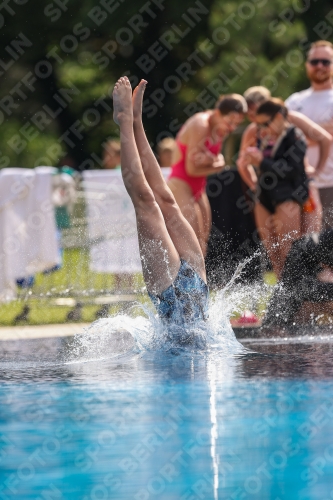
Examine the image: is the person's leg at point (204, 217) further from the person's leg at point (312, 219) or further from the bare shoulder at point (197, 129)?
the person's leg at point (312, 219)

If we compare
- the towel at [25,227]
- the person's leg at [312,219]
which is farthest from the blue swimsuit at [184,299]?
the towel at [25,227]

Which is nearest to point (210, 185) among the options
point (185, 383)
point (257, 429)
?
point (185, 383)

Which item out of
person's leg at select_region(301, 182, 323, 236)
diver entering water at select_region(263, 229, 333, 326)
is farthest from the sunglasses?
diver entering water at select_region(263, 229, 333, 326)

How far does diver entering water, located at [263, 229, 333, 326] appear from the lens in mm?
6176

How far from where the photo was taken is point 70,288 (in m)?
7.87

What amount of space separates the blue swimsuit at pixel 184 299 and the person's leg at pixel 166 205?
0.08 meters

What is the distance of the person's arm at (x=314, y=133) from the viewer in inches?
281

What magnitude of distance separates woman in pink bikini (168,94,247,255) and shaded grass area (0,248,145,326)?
0.97 metres

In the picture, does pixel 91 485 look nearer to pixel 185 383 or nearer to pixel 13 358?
pixel 185 383

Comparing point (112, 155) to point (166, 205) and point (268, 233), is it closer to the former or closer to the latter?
point (268, 233)

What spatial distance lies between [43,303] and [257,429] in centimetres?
543

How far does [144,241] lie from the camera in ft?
15.5

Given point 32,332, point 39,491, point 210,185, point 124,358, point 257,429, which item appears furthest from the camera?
point 210,185

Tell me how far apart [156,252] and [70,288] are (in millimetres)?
3297
